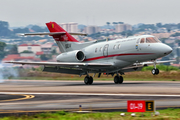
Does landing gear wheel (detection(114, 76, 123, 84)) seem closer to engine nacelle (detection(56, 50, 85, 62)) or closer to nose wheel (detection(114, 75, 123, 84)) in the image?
nose wheel (detection(114, 75, 123, 84))

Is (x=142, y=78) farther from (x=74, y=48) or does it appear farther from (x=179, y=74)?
(x=74, y=48)

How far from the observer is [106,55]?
35531mm

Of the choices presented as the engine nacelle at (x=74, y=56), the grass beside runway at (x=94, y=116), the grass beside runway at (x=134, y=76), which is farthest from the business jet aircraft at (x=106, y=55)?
the grass beside runway at (x=94, y=116)

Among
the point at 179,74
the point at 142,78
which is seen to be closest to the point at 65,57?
the point at 142,78

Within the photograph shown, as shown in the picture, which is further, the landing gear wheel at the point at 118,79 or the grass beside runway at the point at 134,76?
the grass beside runway at the point at 134,76

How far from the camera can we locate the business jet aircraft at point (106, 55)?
32.5 meters

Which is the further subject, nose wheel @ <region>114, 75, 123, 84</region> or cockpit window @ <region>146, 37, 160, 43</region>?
nose wheel @ <region>114, 75, 123, 84</region>

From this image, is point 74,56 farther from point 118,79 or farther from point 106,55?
point 118,79

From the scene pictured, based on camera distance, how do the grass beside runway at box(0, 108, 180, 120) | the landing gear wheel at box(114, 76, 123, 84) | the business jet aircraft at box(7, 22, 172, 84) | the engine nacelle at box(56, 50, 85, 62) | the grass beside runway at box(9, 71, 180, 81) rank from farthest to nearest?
the grass beside runway at box(9, 71, 180, 81) → the engine nacelle at box(56, 50, 85, 62) → the landing gear wheel at box(114, 76, 123, 84) → the business jet aircraft at box(7, 22, 172, 84) → the grass beside runway at box(0, 108, 180, 120)

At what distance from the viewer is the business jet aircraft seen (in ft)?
107

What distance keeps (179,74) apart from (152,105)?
34.6 m

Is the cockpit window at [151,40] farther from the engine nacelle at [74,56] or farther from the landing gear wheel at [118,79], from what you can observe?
the engine nacelle at [74,56]

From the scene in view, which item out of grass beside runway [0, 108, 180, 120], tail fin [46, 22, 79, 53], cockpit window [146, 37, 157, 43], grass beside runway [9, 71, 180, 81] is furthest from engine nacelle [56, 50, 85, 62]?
grass beside runway [0, 108, 180, 120]

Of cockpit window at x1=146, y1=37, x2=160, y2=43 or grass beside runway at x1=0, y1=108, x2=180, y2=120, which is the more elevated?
cockpit window at x1=146, y1=37, x2=160, y2=43
